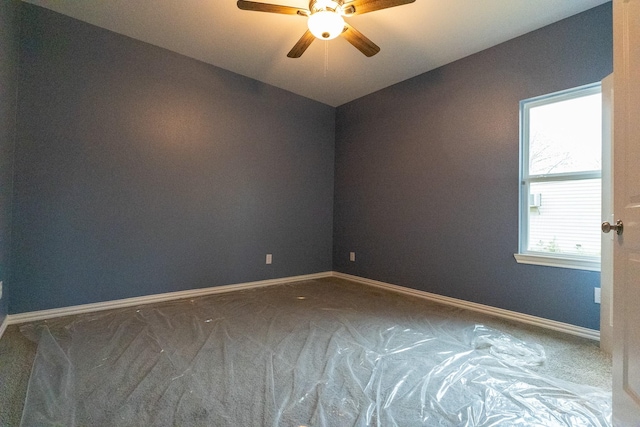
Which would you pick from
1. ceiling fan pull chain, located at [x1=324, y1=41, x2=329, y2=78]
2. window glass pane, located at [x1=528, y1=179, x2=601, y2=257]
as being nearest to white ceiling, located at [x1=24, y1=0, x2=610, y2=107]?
ceiling fan pull chain, located at [x1=324, y1=41, x2=329, y2=78]

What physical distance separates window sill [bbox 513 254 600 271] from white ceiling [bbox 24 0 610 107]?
2012mm

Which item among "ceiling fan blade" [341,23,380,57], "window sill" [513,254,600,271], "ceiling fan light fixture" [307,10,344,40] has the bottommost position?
"window sill" [513,254,600,271]

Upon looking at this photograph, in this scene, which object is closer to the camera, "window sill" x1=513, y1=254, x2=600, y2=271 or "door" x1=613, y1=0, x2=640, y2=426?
"door" x1=613, y1=0, x2=640, y2=426

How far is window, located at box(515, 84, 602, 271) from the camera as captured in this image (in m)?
2.23

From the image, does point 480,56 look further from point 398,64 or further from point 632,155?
point 632,155

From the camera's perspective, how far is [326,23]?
6.16 feet

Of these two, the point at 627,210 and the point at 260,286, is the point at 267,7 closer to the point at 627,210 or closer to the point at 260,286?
the point at 627,210

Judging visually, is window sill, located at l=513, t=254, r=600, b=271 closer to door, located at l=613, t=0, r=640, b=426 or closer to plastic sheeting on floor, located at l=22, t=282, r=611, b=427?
plastic sheeting on floor, located at l=22, t=282, r=611, b=427

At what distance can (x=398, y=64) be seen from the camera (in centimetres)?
311

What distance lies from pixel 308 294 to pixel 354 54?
8.83ft

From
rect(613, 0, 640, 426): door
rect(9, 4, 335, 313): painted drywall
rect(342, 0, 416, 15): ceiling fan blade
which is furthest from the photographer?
rect(9, 4, 335, 313): painted drywall

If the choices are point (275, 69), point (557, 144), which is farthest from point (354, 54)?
point (557, 144)

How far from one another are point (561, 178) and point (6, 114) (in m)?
4.38

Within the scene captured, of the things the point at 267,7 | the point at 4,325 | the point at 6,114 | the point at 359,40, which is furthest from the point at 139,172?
the point at 359,40
